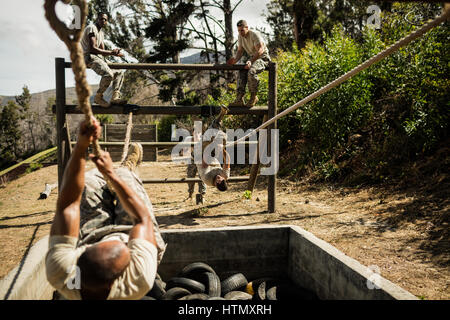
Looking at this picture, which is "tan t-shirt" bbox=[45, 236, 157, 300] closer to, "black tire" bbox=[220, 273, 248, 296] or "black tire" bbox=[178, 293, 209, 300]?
"black tire" bbox=[178, 293, 209, 300]

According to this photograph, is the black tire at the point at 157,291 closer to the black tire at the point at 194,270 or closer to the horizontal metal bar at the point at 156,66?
the black tire at the point at 194,270

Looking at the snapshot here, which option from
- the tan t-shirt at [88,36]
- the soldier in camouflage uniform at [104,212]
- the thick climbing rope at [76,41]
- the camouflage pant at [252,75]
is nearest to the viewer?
the thick climbing rope at [76,41]

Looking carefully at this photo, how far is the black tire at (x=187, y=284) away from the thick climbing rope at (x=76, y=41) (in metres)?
1.94

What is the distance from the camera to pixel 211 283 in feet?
10.8

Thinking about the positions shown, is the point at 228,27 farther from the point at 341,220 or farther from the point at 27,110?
the point at 27,110

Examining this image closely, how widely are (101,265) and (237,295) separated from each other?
1639mm

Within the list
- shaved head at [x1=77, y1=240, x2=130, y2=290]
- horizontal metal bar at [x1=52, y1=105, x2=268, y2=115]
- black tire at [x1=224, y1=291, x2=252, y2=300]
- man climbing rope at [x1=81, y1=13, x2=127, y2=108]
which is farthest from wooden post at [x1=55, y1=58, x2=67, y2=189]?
shaved head at [x1=77, y1=240, x2=130, y2=290]

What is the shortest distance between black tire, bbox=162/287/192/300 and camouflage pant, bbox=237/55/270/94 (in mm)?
3532

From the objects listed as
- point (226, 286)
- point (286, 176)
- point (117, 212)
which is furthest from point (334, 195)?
point (117, 212)

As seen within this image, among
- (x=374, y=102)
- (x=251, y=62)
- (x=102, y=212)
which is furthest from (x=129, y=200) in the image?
(x=374, y=102)

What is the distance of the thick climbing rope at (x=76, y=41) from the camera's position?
1529 millimetres

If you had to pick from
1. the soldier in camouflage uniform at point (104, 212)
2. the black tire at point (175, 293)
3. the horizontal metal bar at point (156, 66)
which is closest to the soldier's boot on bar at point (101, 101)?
the horizontal metal bar at point (156, 66)

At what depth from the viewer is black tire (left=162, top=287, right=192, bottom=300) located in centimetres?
311

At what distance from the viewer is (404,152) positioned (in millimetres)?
6848
